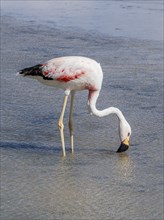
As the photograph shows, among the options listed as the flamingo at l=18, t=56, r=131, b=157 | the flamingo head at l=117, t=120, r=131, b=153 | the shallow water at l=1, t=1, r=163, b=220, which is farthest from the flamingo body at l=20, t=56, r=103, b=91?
the shallow water at l=1, t=1, r=163, b=220

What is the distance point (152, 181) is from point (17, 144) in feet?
5.28

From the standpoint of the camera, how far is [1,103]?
9.00 meters

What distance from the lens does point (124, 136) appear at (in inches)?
294

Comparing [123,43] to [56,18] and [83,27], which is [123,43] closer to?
[83,27]

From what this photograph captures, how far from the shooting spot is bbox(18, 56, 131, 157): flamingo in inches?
295

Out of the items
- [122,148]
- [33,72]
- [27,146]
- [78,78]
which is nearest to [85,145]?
[122,148]

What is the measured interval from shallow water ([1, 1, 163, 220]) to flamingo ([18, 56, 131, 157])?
0.67 feet

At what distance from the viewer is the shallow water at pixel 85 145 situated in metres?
6.07

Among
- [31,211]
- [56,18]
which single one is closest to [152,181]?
[31,211]

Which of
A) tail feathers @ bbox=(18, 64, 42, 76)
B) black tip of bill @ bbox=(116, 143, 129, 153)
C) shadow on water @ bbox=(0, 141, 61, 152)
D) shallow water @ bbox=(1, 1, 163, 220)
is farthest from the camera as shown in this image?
tail feathers @ bbox=(18, 64, 42, 76)

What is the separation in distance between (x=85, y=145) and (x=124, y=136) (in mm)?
448

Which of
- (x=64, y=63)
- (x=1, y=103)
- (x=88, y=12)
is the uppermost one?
(x=64, y=63)

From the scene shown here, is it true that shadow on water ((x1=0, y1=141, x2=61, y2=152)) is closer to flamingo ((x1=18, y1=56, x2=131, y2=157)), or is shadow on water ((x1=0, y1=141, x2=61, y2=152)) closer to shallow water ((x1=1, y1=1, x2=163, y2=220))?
shallow water ((x1=1, y1=1, x2=163, y2=220))

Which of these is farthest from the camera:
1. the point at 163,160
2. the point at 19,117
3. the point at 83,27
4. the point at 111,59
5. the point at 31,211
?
the point at 83,27
